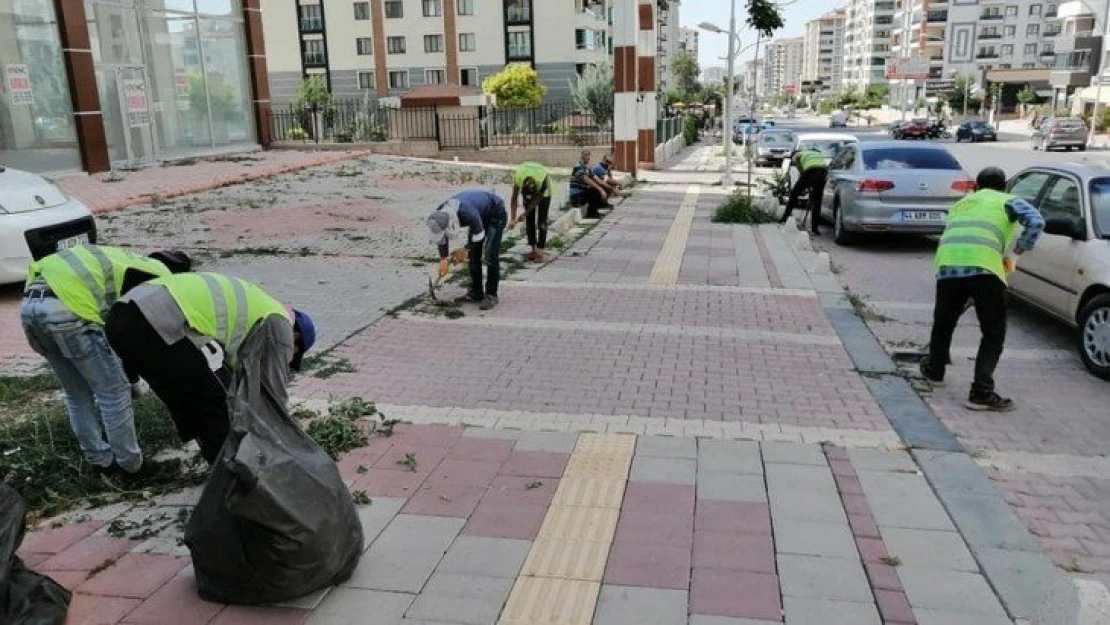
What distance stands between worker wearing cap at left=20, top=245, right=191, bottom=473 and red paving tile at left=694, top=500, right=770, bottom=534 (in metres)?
2.73

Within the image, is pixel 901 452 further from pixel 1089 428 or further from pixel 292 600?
pixel 292 600

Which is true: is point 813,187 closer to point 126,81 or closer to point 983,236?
point 983,236

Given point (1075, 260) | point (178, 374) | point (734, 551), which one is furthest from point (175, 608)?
point (1075, 260)

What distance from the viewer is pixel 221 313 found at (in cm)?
367

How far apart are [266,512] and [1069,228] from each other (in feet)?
22.5

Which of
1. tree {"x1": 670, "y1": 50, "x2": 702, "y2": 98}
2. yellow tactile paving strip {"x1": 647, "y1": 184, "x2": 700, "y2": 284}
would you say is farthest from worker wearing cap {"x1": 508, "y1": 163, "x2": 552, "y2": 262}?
tree {"x1": 670, "y1": 50, "x2": 702, "y2": 98}

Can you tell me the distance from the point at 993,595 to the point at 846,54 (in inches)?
7247

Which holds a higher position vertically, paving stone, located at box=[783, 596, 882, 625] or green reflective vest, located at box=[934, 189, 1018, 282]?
green reflective vest, located at box=[934, 189, 1018, 282]

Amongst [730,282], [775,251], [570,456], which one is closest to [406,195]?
[775,251]

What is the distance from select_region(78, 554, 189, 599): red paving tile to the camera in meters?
3.52

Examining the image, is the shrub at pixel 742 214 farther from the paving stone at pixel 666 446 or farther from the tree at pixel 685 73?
the tree at pixel 685 73

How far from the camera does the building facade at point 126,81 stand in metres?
17.8

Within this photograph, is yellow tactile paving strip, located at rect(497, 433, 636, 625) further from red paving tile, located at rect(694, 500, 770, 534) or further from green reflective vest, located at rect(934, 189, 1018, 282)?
green reflective vest, located at rect(934, 189, 1018, 282)

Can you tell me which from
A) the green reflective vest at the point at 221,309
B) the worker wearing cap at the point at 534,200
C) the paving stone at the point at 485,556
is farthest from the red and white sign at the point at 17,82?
the paving stone at the point at 485,556
